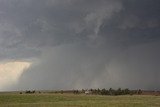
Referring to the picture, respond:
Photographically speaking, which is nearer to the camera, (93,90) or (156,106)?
(156,106)

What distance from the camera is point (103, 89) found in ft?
564

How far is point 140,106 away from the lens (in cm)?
7006

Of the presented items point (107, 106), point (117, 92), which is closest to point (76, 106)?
point (107, 106)

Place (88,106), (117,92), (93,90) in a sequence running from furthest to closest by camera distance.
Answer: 1. (93,90)
2. (117,92)
3. (88,106)

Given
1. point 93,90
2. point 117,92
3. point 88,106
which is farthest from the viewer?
point 93,90

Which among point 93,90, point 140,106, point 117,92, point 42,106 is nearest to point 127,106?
point 140,106

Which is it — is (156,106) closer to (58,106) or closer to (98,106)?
(98,106)

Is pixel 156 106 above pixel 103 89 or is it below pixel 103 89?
below

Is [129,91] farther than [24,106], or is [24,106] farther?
[129,91]

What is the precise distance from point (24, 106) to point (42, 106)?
4127 mm

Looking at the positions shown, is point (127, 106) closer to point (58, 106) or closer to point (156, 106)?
point (156, 106)

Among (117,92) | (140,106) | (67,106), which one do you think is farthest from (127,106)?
(117,92)

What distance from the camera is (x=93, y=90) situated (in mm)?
178625

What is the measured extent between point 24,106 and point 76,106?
11042mm
